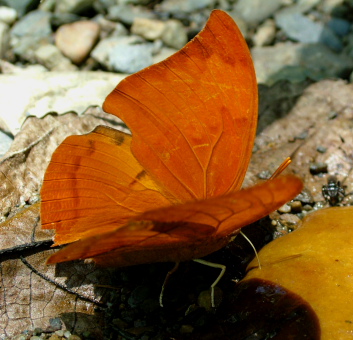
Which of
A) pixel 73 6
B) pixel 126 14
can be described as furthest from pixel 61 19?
pixel 126 14

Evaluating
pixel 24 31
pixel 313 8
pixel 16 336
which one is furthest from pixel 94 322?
pixel 313 8

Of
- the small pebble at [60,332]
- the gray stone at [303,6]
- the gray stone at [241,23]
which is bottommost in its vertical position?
the small pebble at [60,332]

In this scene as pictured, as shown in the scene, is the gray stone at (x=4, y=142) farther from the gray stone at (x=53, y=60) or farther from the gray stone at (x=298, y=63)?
the gray stone at (x=298, y=63)

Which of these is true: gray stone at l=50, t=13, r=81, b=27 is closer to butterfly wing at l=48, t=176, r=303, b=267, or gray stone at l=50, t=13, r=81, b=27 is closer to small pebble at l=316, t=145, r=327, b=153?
small pebble at l=316, t=145, r=327, b=153

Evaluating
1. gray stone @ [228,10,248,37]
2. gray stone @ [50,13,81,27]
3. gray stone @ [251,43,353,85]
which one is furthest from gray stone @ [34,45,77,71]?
gray stone @ [251,43,353,85]

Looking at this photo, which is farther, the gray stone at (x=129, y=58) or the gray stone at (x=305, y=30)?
the gray stone at (x=305, y=30)

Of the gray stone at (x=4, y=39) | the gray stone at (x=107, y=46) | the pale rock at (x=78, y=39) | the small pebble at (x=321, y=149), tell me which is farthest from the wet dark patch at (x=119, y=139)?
the gray stone at (x=4, y=39)
